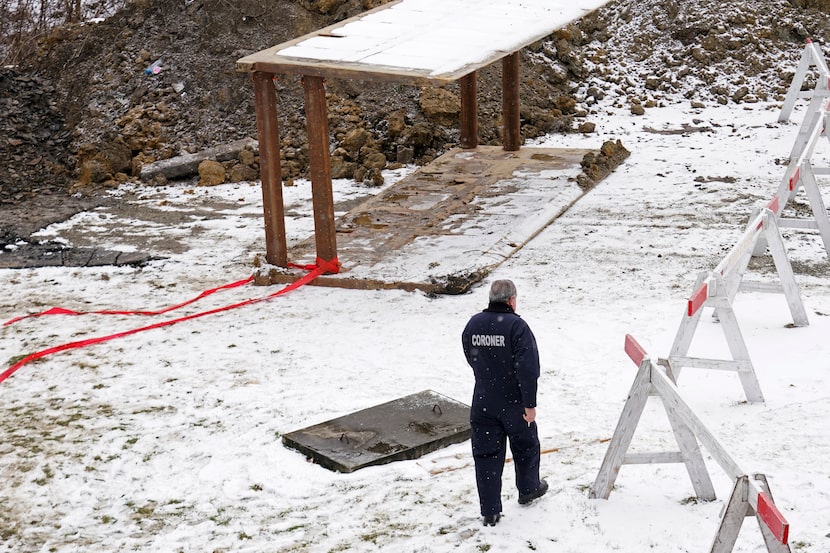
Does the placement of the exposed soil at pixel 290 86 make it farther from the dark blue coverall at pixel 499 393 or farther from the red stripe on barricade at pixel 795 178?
the dark blue coverall at pixel 499 393

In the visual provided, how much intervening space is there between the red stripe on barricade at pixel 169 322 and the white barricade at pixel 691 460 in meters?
5.47

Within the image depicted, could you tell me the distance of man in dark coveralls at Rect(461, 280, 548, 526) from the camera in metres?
6.00

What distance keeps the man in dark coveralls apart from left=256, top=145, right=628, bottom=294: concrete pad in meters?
4.71

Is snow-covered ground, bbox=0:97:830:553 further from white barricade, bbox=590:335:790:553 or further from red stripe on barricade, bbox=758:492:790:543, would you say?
red stripe on barricade, bbox=758:492:790:543

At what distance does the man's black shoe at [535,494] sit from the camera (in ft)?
20.8

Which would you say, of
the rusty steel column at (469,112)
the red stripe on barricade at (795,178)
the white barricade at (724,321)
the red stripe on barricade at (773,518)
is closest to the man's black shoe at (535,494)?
the white barricade at (724,321)

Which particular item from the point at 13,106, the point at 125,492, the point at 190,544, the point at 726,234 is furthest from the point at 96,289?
the point at 13,106

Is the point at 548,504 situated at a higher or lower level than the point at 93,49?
lower

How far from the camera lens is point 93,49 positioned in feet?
65.4

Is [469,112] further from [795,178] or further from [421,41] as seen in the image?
[795,178]

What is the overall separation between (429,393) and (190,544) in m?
2.48

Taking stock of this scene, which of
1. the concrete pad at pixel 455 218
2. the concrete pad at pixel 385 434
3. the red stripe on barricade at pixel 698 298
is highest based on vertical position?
the red stripe on barricade at pixel 698 298

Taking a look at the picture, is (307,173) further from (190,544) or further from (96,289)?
(190,544)

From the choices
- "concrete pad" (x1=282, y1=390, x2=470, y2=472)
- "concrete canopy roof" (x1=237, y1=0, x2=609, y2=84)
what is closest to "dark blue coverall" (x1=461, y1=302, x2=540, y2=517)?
"concrete pad" (x1=282, y1=390, x2=470, y2=472)
